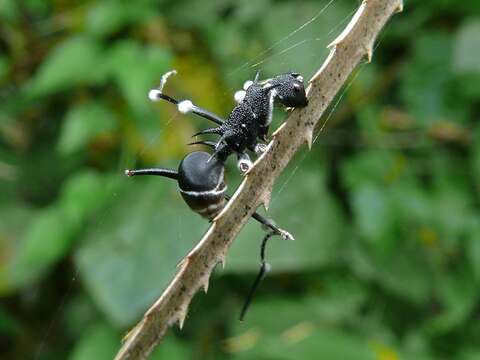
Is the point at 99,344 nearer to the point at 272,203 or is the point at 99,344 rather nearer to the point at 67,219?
the point at 67,219

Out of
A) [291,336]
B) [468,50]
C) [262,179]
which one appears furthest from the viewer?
[468,50]

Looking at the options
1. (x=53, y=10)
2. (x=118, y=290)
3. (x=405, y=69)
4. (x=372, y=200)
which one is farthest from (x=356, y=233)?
(x=53, y=10)

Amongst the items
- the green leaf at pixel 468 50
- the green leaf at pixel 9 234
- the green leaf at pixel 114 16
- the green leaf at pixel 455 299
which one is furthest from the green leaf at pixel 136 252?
the green leaf at pixel 468 50

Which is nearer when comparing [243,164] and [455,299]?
[243,164]

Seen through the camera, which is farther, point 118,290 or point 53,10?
point 53,10

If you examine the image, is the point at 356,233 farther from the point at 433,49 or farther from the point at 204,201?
Answer: the point at 204,201

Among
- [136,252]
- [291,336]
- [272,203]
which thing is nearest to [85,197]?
[136,252]

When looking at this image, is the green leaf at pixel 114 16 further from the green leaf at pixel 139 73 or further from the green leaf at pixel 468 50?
the green leaf at pixel 468 50
